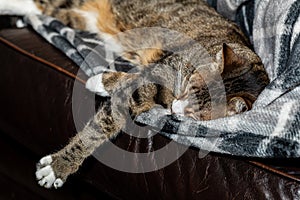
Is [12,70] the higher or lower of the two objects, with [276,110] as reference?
lower

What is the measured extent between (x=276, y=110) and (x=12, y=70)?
2.53 feet

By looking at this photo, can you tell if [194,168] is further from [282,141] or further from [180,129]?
[282,141]

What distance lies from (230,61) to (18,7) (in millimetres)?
776

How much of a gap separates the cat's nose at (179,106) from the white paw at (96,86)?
17 centimetres

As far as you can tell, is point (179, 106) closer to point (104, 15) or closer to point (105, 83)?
point (105, 83)

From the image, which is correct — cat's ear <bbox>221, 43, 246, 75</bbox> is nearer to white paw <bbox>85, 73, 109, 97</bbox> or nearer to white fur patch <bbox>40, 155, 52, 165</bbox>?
white paw <bbox>85, 73, 109, 97</bbox>

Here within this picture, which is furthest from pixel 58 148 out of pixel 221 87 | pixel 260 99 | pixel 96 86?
pixel 260 99

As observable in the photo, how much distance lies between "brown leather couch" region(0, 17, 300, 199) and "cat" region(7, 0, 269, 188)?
5 cm

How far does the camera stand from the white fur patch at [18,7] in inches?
64.7

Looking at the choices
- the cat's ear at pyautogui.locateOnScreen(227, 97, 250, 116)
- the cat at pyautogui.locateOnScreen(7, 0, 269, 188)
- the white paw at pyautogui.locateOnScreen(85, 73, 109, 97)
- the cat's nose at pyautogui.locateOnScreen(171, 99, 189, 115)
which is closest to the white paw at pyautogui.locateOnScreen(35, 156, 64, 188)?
the cat at pyautogui.locateOnScreen(7, 0, 269, 188)

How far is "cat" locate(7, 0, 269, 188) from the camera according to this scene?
121 centimetres

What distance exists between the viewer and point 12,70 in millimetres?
1431

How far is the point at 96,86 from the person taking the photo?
4.05 feet

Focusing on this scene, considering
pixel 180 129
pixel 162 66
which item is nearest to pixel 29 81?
pixel 162 66
